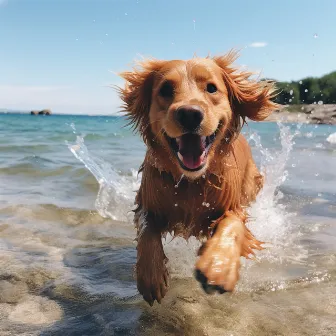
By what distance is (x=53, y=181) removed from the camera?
7.46 metres

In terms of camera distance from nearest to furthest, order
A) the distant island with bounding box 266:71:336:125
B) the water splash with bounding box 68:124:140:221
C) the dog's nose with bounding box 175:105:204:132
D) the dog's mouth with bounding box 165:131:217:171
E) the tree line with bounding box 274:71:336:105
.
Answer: the dog's nose with bounding box 175:105:204:132
the dog's mouth with bounding box 165:131:217:171
the water splash with bounding box 68:124:140:221
the distant island with bounding box 266:71:336:125
the tree line with bounding box 274:71:336:105

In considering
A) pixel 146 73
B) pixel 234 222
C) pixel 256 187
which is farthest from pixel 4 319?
pixel 256 187

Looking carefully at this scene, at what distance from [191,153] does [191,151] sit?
0.5 inches

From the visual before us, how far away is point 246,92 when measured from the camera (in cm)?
337

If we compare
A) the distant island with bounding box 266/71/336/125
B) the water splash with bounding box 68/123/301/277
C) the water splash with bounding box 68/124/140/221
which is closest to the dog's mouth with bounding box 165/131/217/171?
the water splash with bounding box 68/123/301/277

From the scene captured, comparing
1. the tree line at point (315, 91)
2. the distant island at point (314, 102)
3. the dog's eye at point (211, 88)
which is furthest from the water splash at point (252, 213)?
the tree line at point (315, 91)

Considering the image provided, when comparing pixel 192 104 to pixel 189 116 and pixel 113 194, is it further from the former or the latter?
pixel 113 194

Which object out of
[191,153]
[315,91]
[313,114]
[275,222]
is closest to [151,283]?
[191,153]

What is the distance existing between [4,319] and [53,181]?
490 cm

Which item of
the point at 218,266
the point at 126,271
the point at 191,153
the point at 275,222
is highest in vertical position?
the point at 191,153

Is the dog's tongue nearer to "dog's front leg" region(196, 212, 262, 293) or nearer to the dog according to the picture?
the dog

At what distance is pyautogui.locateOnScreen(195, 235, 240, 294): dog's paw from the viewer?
231 cm

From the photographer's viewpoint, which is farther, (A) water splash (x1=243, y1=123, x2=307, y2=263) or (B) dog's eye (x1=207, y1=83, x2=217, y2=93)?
(A) water splash (x1=243, y1=123, x2=307, y2=263)

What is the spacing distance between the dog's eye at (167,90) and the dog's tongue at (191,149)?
0.32m
